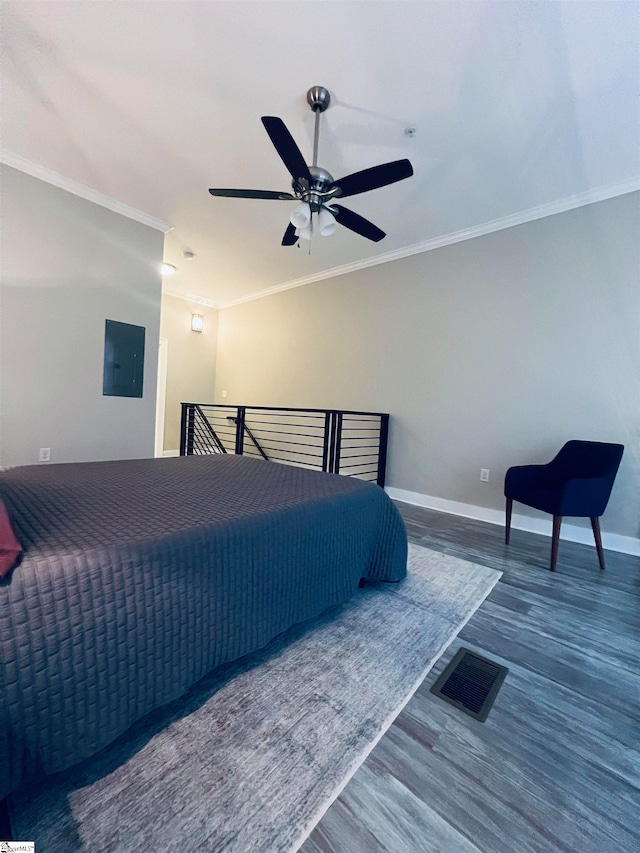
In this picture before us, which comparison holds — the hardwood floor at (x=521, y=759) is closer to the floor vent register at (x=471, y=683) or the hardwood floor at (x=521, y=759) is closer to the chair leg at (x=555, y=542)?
the floor vent register at (x=471, y=683)

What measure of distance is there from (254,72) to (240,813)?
10.0ft

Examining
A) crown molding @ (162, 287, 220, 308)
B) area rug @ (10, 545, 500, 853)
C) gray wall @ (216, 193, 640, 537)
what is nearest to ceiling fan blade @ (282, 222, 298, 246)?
gray wall @ (216, 193, 640, 537)

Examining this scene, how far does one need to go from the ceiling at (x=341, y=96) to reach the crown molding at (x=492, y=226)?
0.03 m

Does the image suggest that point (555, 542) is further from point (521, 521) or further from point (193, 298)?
point (193, 298)

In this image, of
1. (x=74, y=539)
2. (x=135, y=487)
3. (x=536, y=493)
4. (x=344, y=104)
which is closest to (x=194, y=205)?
(x=344, y=104)

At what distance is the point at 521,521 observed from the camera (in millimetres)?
3033

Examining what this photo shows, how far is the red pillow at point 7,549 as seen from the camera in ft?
2.55

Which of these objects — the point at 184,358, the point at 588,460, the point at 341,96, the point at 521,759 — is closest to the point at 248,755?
the point at 521,759

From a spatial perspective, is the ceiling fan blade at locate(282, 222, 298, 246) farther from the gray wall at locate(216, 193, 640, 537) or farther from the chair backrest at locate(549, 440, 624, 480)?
the chair backrest at locate(549, 440, 624, 480)

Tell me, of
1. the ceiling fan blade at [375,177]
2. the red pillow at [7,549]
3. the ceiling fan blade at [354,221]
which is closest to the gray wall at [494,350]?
the ceiling fan blade at [354,221]

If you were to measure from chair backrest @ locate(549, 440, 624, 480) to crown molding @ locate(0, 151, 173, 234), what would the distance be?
4204 mm

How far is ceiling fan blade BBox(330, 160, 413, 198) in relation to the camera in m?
1.75

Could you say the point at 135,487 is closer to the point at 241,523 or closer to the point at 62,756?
the point at 241,523

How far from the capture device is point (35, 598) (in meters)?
0.78
